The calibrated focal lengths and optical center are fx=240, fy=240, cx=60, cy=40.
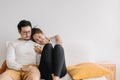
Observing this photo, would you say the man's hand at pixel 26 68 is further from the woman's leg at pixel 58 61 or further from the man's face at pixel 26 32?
the man's face at pixel 26 32

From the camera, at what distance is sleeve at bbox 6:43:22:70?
2529mm

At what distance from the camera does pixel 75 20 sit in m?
3.29

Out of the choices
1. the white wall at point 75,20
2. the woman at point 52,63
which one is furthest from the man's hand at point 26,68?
the white wall at point 75,20

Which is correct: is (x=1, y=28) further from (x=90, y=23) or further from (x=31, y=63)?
(x=90, y=23)

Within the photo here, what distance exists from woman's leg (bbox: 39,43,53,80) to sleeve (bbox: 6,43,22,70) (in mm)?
254

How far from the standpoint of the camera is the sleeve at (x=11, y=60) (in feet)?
8.30

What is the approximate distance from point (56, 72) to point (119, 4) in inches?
60.4

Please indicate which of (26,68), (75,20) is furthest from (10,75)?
(75,20)

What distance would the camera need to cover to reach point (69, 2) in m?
3.25

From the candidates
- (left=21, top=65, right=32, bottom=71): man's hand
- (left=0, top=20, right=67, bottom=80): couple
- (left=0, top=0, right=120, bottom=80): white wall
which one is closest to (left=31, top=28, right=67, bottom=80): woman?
(left=0, top=20, right=67, bottom=80): couple

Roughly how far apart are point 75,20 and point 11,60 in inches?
44.4

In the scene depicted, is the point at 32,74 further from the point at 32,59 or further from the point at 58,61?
the point at 32,59

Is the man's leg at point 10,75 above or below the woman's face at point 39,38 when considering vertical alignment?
below

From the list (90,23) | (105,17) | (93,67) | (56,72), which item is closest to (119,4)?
(105,17)
